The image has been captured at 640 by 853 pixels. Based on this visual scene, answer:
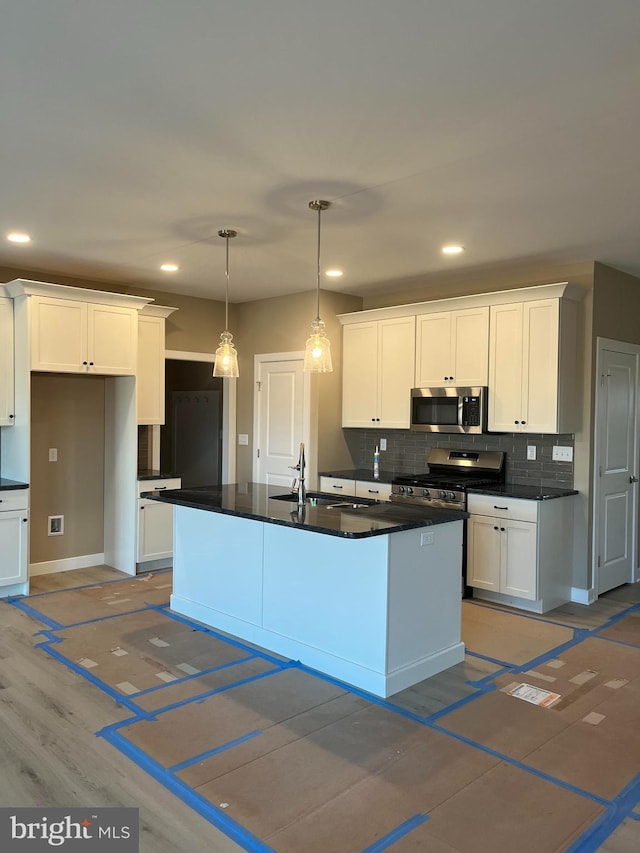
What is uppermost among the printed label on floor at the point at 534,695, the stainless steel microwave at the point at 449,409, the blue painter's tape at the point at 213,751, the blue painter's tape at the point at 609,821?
the stainless steel microwave at the point at 449,409

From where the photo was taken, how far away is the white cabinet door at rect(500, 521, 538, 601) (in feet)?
15.7

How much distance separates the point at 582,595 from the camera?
5102 mm

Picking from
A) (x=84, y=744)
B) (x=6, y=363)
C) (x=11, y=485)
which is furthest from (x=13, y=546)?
(x=84, y=744)

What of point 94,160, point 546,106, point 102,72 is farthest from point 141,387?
point 546,106

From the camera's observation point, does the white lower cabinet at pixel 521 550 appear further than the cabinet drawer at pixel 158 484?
No

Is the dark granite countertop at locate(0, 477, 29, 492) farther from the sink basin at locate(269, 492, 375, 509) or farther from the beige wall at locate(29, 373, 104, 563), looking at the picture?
the sink basin at locate(269, 492, 375, 509)

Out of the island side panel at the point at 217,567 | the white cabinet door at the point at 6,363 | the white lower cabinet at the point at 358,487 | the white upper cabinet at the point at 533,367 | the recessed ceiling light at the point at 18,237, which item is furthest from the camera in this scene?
the white lower cabinet at the point at 358,487

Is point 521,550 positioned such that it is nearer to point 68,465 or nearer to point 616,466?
point 616,466

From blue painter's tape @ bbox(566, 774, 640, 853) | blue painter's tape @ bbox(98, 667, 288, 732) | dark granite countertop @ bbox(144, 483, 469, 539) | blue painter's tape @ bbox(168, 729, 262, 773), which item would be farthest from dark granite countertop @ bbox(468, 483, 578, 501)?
blue painter's tape @ bbox(168, 729, 262, 773)

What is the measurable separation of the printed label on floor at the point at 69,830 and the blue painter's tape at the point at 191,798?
0.20m

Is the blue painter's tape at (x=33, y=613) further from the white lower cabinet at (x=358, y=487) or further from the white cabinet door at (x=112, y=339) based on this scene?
the white lower cabinet at (x=358, y=487)

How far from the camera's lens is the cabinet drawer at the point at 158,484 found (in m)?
5.66

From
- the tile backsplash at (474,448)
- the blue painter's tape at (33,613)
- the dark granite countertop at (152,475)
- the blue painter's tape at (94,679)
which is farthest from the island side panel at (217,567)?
the tile backsplash at (474,448)

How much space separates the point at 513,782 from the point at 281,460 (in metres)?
4.29
